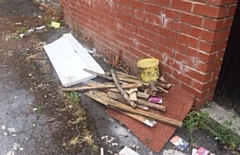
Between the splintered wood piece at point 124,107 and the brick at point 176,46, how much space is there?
0.72 m

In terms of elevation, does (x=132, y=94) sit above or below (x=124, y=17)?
below

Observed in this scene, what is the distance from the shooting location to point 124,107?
91.0 inches

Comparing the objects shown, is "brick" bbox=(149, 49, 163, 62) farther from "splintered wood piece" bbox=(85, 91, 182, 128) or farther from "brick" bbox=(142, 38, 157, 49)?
"splintered wood piece" bbox=(85, 91, 182, 128)

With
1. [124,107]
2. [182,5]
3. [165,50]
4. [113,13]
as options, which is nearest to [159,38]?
[165,50]

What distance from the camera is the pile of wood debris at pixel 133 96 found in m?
2.19

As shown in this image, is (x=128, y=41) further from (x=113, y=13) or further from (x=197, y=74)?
(x=197, y=74)

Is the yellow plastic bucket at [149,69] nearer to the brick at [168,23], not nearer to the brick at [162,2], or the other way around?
the brick at [168,23]

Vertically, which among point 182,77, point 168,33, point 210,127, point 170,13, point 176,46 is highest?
point 170,13

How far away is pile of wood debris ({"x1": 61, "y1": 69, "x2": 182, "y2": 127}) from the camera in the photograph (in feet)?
7.18

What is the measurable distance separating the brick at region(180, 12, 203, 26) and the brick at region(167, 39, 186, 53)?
0.82 ft

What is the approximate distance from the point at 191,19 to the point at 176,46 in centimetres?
34

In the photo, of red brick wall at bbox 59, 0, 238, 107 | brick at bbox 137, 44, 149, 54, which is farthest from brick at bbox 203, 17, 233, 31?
brick at bbox 137, 44, 149, 54

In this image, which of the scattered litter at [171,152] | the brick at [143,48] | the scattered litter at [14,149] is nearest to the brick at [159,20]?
the brick at [143,48]

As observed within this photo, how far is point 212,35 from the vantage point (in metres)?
1.86
